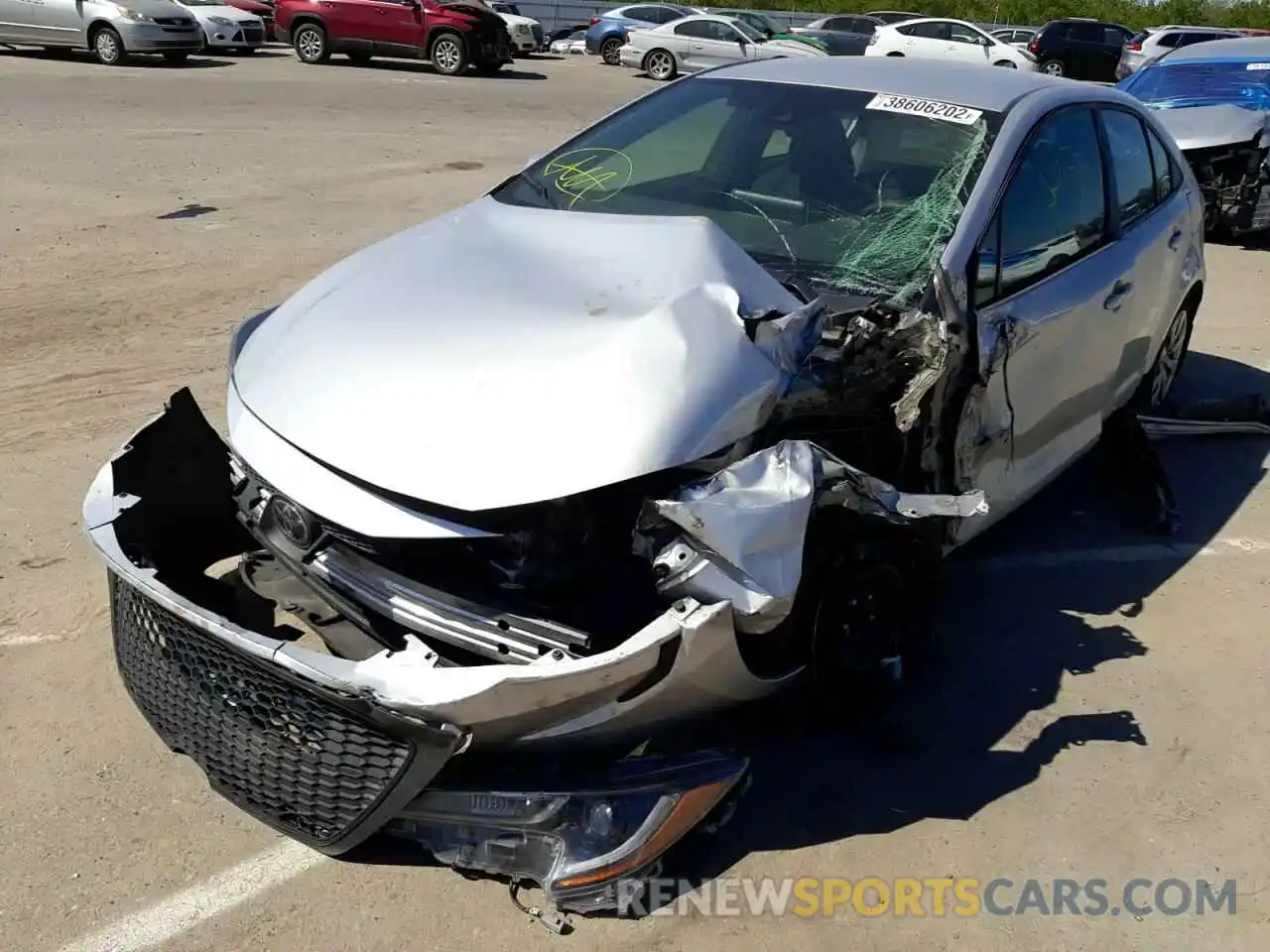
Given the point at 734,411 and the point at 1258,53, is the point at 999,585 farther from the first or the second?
the point at 1258,53

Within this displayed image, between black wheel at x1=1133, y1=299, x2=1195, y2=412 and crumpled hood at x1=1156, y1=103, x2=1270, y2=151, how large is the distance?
4789mm

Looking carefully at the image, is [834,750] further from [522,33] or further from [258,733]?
[522,33]

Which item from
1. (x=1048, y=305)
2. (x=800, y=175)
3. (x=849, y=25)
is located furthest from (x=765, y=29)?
(x=1048, y=305)

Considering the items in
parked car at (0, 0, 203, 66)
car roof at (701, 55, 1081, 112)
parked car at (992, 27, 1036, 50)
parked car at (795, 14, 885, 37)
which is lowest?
parked car at (992, 27, 1036, 50)

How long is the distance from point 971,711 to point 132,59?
67.6 feet

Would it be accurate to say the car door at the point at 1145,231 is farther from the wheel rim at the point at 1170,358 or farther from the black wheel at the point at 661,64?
the black wheel at the point at 661,64

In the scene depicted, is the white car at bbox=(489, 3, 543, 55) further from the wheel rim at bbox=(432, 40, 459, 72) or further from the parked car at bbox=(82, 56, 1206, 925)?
the parked car at bbox=(82, 56, 1206, 925)

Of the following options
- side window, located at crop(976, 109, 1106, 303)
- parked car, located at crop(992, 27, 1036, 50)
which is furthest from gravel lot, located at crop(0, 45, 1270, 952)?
parked car, located at crop(992, 27, 1036, 50)

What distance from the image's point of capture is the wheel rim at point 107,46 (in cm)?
1861

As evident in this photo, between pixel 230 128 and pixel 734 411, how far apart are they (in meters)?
11.7

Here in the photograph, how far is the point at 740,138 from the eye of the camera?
425 cm

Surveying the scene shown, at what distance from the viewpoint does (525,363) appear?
2.94 m

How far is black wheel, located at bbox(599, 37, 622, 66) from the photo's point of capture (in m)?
28.5

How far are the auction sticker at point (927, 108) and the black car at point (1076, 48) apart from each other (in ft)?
92.2
